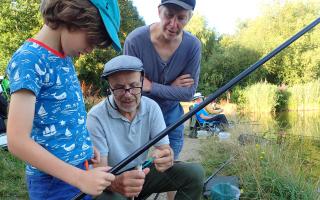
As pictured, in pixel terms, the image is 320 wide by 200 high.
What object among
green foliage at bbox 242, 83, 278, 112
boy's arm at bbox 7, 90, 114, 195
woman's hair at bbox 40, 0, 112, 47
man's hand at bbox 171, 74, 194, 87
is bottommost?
green foliage at bbox 242, 83, 278, 112

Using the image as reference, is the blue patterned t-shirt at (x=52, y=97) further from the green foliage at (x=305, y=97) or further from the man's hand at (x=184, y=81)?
the green foliage at (x=305, y=97)

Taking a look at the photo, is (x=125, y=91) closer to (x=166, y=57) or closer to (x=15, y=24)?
(x=166, y=57)

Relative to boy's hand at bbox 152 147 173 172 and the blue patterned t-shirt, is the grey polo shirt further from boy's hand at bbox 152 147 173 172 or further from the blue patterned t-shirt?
the blue patterned t-shirt

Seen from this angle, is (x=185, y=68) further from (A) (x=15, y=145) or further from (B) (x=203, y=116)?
(B) (x=203, y=116)

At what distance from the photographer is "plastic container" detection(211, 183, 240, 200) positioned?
3.15 meters

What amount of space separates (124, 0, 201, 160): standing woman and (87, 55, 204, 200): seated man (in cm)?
28

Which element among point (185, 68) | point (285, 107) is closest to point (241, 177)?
point (185, 68)

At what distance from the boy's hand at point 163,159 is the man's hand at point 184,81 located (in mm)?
572

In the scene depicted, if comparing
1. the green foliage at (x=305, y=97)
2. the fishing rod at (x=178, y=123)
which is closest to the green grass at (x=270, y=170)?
the fishing rod at (x=178, y=123)

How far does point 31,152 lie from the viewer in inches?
43.5

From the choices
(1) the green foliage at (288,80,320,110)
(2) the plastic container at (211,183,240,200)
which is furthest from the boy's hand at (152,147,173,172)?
(1) the green foliage at (288,80,320,110)

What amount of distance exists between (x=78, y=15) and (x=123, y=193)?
95 centimetres

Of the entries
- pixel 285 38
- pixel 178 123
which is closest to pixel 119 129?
pixel 178 123

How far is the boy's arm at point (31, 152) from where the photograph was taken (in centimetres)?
111
